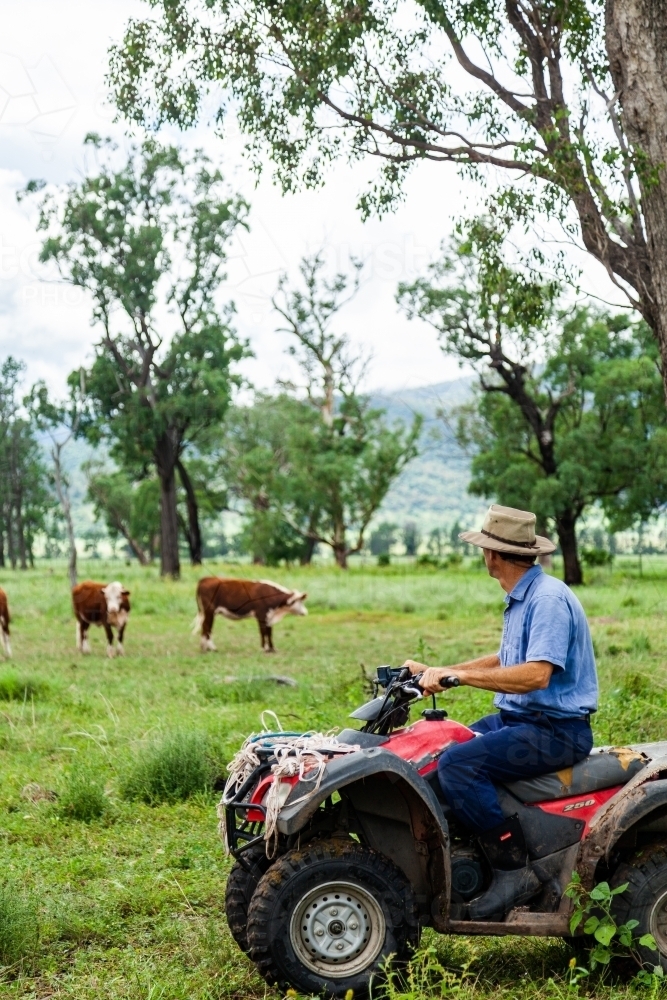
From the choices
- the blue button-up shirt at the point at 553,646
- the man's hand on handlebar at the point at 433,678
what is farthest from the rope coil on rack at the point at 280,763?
the blue button-up shirt at the point at 553,646

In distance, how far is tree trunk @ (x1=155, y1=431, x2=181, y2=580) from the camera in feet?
131

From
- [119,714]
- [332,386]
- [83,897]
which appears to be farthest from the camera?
[332,386]

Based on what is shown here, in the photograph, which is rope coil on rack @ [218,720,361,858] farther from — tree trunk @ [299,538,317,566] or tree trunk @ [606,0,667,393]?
tree trunk @ [299,538,317,566]

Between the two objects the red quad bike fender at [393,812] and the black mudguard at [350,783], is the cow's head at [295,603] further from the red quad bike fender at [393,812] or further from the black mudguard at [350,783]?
the black mudguard at [350,783]

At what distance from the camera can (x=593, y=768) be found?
4.73 meters

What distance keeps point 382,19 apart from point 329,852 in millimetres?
12923

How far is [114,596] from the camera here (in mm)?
17219

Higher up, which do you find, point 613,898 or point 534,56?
point 534,56

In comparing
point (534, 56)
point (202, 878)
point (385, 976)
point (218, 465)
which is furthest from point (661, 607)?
point (218, 465)

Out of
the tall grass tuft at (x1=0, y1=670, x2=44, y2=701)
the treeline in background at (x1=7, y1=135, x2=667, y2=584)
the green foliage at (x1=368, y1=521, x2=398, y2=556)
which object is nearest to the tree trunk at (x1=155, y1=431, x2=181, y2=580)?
the treeline in background at (x1=7, y1=135, x2=667, y2=584)

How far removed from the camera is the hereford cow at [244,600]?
1772 cm

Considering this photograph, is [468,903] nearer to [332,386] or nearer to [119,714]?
[119,714]

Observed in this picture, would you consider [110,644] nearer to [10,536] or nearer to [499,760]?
[499,760]

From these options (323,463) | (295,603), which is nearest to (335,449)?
(323,463)
